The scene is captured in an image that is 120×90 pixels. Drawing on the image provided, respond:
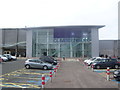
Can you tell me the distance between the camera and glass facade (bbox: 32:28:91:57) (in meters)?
61.4

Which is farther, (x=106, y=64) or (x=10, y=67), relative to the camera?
(x=106, y=64)

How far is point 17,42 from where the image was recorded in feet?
232

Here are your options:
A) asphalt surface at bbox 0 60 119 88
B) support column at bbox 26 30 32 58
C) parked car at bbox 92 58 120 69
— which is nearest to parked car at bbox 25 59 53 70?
asphalt surface at bbox 0 60 119 88

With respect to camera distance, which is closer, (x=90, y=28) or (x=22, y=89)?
(x=22, y=89)

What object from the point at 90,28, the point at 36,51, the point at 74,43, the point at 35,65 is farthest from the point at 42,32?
the point at 35,65

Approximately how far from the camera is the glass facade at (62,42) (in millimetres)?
61375

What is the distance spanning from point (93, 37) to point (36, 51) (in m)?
20.0

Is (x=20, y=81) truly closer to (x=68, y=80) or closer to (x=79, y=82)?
(x=68, y=80)

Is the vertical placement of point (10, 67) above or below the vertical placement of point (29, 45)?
below

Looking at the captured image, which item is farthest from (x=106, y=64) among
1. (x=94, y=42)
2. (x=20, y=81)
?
(x=94, y=42)

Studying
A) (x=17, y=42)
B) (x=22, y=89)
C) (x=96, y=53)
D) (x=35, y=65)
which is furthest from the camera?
(x=17, y=42)

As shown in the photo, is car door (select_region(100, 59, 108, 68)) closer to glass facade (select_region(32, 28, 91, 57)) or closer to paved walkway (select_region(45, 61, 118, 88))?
paved walkway (select_region(45, 61, 118, 88))

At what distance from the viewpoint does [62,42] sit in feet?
204

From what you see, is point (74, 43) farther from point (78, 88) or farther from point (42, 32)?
point (78, 88)
